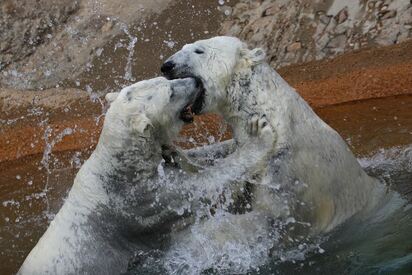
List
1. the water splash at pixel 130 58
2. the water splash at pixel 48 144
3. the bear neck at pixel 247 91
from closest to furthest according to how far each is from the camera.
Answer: the bear neck at pixel 247 91 < the water splash at pixel 48 144 < the water splash at pixel 130 58

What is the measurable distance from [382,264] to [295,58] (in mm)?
4615

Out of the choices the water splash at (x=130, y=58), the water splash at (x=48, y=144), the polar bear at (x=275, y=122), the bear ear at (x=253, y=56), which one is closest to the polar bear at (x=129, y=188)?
the polar bear at (x=275, y=122)

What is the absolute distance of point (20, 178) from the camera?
24.1 ft

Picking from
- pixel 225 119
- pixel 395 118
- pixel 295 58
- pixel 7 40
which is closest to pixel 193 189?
pixel 225 119

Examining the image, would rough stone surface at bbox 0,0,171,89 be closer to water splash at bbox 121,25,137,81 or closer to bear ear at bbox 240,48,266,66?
water splash at bbox 121,25,137,81

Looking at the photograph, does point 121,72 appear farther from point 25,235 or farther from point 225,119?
point 225,119

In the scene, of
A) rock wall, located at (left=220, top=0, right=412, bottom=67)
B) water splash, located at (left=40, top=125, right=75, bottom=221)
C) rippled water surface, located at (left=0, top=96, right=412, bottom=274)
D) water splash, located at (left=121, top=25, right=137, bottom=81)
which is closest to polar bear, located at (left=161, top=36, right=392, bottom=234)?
rippled water surface, located at (left=0, top=96, right=412, bottom=274)

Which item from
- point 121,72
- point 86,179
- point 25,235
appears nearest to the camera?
point 86,179

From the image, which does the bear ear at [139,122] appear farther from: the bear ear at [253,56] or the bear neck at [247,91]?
the bear ear at [253,56]

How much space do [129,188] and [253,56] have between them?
1.00 metres

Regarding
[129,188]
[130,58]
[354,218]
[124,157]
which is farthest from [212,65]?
[130,58]

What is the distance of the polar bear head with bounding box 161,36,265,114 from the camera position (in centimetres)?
436

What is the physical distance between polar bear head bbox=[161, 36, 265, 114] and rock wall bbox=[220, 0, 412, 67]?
440 centimetres

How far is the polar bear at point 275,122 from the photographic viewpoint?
14.4ft
